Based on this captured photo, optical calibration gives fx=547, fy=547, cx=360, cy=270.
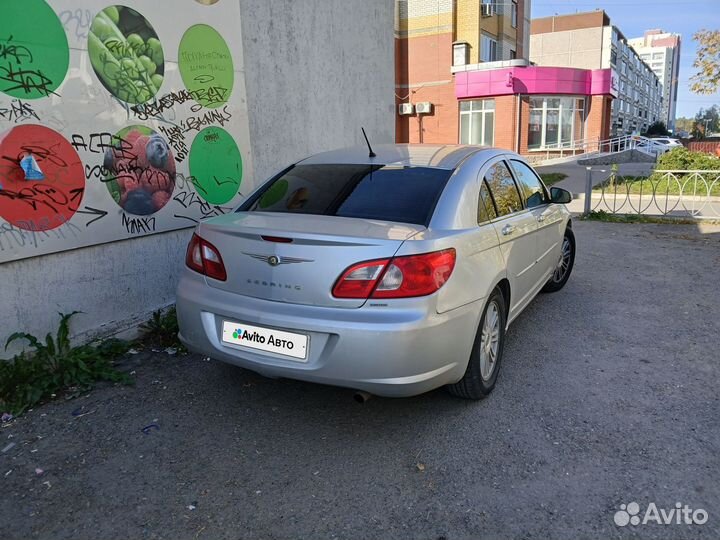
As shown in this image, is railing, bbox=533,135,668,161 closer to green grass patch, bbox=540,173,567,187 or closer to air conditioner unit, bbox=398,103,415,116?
air conditioner unit, bbox=398,103,415,116

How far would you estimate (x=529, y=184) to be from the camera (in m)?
4.83

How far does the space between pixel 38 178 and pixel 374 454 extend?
298 centimetres

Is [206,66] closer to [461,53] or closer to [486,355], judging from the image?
[486,355]

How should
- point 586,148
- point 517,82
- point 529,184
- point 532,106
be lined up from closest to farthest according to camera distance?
point 529,184, point 517,82, point 532,106, point 586,148

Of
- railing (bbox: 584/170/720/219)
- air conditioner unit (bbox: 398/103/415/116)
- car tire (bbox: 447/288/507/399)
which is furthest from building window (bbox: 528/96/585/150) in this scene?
car tire (bbox: 447/288/507/399)

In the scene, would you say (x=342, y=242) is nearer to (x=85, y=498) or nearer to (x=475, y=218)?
(x=475, y=218)

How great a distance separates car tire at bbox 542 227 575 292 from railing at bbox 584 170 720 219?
18.7 feet

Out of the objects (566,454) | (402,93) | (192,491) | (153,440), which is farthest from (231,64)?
(402,93)

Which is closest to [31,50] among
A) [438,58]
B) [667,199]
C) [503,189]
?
[503,189]

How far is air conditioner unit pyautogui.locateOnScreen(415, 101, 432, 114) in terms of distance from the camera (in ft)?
102

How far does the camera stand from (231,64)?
5434 millimetres

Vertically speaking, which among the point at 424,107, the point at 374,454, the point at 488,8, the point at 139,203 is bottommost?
the point at 374,454

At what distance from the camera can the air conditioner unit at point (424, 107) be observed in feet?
102

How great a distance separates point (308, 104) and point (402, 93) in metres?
27.7
